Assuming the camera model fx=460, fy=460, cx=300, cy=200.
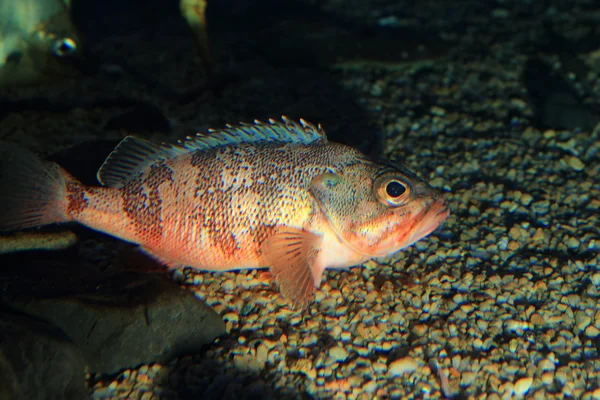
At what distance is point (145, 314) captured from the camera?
287 cm

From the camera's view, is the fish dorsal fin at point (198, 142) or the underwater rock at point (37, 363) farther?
the fish dorsal fin at point (198, 142)

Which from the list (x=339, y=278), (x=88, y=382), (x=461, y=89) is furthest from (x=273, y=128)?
(x=461, y=89)

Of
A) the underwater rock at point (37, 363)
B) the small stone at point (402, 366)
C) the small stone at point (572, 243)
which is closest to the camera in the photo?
the underwater rock at point (37, 363)

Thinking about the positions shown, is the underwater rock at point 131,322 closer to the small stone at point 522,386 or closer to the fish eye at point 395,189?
the fish eye at point 395,189

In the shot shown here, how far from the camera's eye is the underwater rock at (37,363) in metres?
2.23

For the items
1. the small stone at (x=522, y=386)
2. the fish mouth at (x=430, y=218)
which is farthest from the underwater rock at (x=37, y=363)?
the small stone at (x=522, y=386)

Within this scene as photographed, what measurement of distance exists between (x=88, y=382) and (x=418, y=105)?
4968 mm

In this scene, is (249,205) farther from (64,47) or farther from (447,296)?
(64,47)

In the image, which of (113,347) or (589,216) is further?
(589,216)

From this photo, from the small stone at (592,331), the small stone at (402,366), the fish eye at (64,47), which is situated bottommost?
the small stone at (592,331)

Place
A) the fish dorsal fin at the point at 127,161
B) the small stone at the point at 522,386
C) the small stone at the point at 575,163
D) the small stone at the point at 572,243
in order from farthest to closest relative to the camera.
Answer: the small stone at the point at 575,163, the small stone at the point at 572,243, the fish dorsal fin at the point at 127,161, the small stone at the point at 522,386

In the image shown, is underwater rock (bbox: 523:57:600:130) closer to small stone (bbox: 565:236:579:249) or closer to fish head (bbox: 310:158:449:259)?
small stone (bbox: 565:236:579:249)

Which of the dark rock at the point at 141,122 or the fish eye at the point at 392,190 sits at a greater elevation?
the dark rock at the point at 141,122

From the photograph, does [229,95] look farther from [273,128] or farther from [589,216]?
[589,216]
